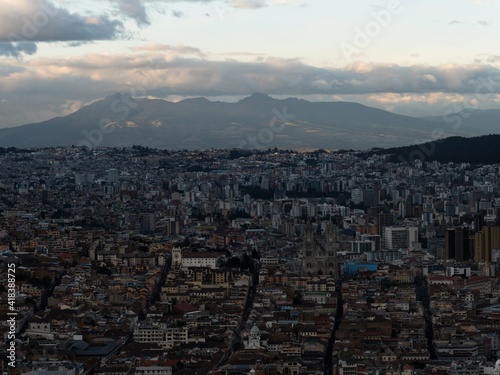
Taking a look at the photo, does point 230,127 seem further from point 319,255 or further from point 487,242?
point 319,255

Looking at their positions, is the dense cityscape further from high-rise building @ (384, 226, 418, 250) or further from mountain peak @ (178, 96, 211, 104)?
mountain peak @ (178, 96, 211, 104)

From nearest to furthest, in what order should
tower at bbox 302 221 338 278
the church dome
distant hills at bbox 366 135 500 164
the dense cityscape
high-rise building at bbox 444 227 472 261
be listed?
the dense cityscape
the church dome
tower at bbox 302 221 338 278
high-rise building at bbox 444 227 472 261
distant hills at bbox 366 135 500 164

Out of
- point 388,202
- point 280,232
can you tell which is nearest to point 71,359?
point 280,232

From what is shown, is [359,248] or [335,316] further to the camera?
[359,248]

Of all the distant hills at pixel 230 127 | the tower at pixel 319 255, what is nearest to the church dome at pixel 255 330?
the tower at pixel 319 255

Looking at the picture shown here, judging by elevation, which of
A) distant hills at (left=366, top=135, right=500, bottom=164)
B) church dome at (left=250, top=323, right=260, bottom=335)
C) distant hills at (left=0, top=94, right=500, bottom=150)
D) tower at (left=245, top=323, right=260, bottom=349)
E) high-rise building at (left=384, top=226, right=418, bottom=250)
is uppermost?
distant hills at (left=0, top=94, right=500, bottom=150)

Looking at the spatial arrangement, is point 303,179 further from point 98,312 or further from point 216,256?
point 98,312

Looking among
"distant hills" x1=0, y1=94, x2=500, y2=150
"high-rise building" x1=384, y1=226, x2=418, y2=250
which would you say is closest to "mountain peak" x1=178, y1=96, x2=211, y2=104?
"distant hills" x1=0, y1=94, x2=500, y2=150
